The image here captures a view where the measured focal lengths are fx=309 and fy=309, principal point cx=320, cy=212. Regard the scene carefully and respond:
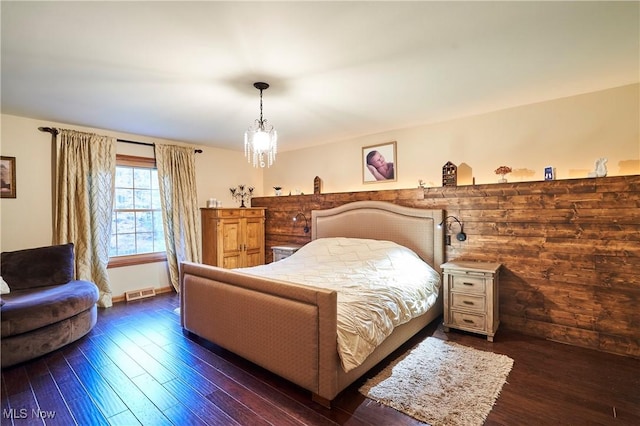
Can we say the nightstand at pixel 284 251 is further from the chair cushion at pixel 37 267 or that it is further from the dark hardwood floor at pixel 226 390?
the chair cushion at pixel 37 267

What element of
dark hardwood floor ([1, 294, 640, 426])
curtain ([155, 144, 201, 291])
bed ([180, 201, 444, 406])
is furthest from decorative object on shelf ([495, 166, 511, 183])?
curtain ([155, 144, 201, 291])

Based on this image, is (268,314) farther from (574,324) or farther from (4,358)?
(574,324)

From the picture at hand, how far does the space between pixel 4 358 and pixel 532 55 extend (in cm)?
474

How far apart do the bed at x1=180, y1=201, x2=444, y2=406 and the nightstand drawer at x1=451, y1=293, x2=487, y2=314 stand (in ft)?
0.93

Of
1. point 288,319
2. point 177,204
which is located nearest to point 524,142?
point 288,319

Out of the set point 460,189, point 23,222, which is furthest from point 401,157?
point 23,222

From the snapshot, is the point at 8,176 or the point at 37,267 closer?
the point at 37,267

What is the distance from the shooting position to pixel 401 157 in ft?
13.9

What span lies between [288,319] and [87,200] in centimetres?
349

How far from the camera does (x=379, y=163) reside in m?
4.42

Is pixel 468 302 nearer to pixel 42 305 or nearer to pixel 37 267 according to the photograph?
pixel 42 305

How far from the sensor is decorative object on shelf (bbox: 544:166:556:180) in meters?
3.08

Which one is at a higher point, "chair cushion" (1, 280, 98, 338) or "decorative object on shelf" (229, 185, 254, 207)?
"decorative object on shelf" (229, 185, 254, 207)

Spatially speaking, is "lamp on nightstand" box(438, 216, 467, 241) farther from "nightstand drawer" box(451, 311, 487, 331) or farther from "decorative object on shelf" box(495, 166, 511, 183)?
"nightstand drawer" box(451, 311, 487, 331)
